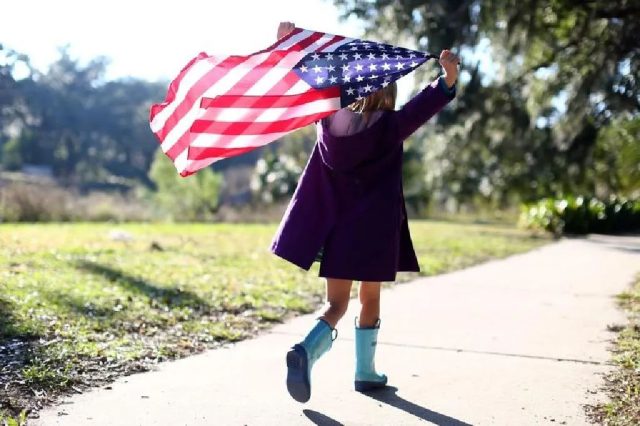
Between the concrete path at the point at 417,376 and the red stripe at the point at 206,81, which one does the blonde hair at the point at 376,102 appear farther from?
the concrete path at the point at 417,376

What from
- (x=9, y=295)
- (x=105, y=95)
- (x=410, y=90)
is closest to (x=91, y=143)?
(x=105, y=95)

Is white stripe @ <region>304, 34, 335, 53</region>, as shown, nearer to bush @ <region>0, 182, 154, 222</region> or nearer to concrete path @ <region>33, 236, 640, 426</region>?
concrete path @ <region>33, 236, 640, 426</region>

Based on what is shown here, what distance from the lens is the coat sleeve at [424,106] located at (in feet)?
10.1

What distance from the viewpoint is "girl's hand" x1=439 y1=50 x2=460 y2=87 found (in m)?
3.07

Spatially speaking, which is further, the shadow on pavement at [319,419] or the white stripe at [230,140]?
the white stripe at [230,140]

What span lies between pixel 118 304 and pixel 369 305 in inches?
90.8

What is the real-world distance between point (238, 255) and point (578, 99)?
7.00 meters

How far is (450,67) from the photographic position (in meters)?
3.08

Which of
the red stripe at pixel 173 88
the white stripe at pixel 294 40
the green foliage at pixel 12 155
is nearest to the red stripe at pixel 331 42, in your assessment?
the white stripe at pixel 294 40

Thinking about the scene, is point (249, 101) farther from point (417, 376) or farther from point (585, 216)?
point (585, 216)

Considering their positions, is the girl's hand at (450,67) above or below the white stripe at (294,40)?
below

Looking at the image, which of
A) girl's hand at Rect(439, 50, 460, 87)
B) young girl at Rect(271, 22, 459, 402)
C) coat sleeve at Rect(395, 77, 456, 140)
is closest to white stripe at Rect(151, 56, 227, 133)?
young girl at Rect(271, 22, 459, 402)

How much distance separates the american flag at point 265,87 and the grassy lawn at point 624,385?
5.60 ft

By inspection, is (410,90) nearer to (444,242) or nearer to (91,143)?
(444,242)
